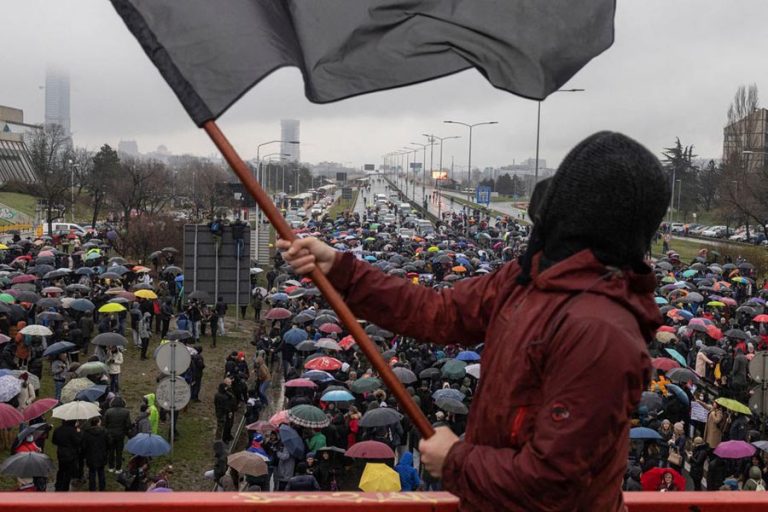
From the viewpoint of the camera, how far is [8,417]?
12.5m

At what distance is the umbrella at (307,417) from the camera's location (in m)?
12.7

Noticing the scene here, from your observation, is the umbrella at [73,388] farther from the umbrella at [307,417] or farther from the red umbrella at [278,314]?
the red umbrella at [278,314]

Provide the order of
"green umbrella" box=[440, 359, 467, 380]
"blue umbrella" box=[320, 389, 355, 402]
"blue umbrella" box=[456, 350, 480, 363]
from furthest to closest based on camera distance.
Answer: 1. "blue umbrella" box=[456, 350, 480, 363]
2. "green umbrella" box=[440, 359, 467, 380]
3. "blue umbrella" box=[320, 389, 355, 402]

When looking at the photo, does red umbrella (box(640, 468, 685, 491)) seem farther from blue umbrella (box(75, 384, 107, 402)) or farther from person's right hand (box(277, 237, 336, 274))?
blue umbrella (box(75, 384, 107, 402))

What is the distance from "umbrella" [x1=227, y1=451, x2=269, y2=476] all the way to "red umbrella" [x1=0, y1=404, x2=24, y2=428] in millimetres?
3499

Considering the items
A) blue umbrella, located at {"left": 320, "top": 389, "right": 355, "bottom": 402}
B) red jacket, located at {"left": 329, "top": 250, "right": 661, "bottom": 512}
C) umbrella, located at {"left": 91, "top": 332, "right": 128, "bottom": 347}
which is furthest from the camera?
umbrella, located at {"left": 91, "top": 332, "right": 128, "bottom": 347}

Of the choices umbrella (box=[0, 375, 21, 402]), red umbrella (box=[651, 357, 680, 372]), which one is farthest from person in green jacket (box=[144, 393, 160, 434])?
red umbrella (box=[651, 357, 680, 372])

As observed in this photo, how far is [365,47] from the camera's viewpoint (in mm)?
2867

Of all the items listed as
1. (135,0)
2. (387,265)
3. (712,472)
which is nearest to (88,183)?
(387,265)

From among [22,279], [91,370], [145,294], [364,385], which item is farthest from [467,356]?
[22,279]

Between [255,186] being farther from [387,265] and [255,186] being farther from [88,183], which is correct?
[88,183]

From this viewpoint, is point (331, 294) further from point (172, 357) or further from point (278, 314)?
point (278, 314)

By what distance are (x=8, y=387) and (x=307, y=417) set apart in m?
4.67

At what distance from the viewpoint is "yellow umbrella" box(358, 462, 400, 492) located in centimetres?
996
